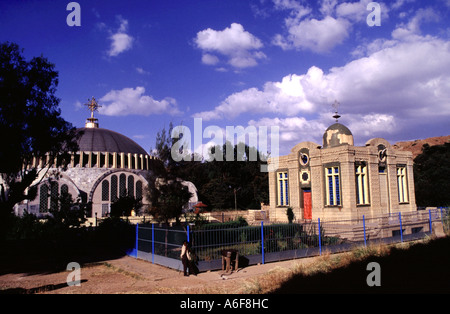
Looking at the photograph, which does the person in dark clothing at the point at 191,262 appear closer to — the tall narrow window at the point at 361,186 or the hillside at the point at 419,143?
the tall narrow window at the point at 361,186

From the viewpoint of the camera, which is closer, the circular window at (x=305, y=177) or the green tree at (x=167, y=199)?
the green tree at (x=167, y=199)

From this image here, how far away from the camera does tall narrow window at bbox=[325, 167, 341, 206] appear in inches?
973

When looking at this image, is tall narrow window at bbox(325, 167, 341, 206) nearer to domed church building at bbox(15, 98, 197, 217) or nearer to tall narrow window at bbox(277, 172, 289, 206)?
tall narrow window at bbox(277, 172, 289, 206)

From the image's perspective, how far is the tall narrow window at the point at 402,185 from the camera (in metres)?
28.7

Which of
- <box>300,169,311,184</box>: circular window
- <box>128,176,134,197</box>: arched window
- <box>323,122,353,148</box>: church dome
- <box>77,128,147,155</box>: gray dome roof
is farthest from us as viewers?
<box>77,128,147,155</box>: gray dome roof

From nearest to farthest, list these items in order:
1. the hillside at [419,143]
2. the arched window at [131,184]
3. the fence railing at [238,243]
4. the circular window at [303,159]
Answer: the fence railing at [238,243] → the circular window at [303,159] → the arched window at [131,184] → the hillside at [419,143]

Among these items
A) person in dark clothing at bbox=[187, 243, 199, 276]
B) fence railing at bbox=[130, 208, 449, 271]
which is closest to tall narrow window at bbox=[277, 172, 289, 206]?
fence railing at bbox=[130, 208, 449, 271]

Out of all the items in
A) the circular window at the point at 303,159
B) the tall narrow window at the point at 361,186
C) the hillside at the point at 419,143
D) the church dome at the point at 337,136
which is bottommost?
the tall narrow window at the point at 361,186

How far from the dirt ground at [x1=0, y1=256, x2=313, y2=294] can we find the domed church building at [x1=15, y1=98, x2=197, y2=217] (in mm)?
25394

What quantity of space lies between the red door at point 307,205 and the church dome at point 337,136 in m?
4.28

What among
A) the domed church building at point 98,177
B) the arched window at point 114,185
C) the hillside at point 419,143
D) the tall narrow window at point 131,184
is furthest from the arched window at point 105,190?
the hillside at point 419,143

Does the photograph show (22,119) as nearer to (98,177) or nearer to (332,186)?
(332,186)

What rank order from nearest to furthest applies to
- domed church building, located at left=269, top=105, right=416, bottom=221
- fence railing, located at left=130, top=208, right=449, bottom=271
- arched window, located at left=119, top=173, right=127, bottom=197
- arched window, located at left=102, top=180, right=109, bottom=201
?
fence railing, located at left=130, top=208, right=449, bottom=271, domed church building, located at left=269, top=105, right=416, bottom=221, arched window, located at left=102, top=180, right=109, bottom=201, arched window, located at left=119, top=173, right=127, bottom=197

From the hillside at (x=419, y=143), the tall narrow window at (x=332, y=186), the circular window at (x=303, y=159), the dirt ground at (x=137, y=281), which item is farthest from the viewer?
the hillside at (x=419, y=143)
